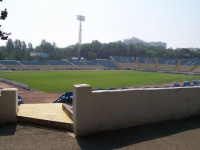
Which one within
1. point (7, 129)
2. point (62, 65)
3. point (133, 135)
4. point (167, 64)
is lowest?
point (62, 65)

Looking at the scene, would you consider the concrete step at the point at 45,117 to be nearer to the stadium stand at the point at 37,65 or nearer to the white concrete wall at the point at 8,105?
the white concrete wall at the point at 8,105

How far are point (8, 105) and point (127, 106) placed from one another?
4.03 meters

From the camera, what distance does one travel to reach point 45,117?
9227mm

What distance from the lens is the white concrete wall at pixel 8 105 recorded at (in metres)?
8.80

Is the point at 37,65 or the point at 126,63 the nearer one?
the point at 37,65

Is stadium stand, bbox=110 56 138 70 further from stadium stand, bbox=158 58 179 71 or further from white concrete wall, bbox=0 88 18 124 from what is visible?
white concrete wall, bbox=0 88 18 124

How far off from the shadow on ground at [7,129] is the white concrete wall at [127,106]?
1952mm

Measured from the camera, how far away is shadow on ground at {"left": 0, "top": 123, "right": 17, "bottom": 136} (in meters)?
8.06

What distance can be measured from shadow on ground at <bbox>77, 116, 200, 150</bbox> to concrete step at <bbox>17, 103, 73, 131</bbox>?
3.45ft

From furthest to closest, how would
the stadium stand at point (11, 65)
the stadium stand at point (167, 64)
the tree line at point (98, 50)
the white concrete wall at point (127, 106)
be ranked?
the tree line at point (98, 50) < the stadium stand at point (167, 64) < the stadium stand at point (11, 65) < the white concrete wall at point (127, 106)

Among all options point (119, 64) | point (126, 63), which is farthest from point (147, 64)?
point (119, 64)

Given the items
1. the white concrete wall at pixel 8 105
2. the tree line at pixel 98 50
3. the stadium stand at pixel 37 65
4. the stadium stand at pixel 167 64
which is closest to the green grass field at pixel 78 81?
the white concrete wall at pixel 8 105

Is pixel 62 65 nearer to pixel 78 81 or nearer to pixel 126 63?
pixel 126 63

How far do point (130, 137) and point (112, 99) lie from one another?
1375 millimetres
